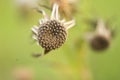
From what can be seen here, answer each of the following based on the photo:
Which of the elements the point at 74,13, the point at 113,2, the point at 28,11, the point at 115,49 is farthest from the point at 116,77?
the point at 74,13

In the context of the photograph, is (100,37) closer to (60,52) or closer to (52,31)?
(52,31)

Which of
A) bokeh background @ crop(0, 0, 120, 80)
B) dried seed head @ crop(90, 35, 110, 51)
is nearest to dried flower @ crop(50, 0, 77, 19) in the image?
bokeh background @ crop(0, 0, 120, 80)

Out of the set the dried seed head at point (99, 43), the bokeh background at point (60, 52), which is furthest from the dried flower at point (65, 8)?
the dried seed head at point (99, 43)

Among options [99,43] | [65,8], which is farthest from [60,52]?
[65,8]

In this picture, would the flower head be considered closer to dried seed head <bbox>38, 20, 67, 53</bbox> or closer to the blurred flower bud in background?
dried seed head <bbox>38, 20, 67, 53</bbox>

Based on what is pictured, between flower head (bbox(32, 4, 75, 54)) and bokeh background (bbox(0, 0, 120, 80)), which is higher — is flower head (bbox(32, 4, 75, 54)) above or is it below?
below

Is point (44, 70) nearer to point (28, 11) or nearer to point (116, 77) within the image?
point (116, 77)

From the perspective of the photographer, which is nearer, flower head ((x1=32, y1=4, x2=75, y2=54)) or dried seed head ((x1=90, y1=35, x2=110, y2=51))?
flower head ((x1=32, y1=4, x2=75, y2=54))
